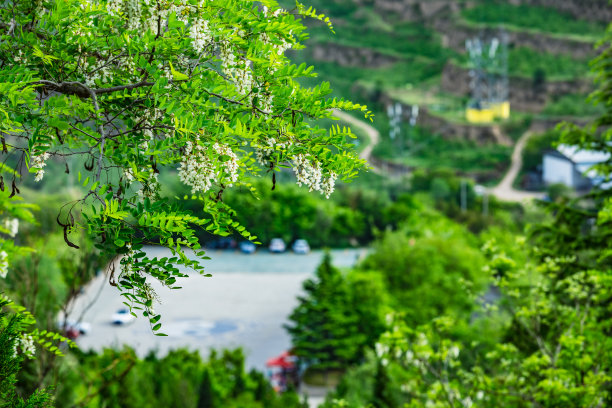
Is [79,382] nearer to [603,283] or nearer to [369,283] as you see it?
[603,283]

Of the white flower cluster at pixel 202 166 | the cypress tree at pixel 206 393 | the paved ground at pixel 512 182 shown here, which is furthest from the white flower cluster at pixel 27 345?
the paved ground at pixel 512 182

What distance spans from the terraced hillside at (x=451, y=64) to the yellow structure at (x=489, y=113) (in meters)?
1.04

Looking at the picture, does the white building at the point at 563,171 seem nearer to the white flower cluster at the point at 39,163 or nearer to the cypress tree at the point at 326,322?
the cypress tree at the point at 326,322

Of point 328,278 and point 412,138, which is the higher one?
point 412,138

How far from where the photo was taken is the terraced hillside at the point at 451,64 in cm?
7956

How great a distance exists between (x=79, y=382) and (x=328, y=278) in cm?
1527

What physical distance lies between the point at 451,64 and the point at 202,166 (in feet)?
292

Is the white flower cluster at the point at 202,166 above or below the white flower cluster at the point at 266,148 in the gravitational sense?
below

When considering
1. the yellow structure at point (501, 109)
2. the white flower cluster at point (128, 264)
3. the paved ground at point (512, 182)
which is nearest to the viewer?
the white flower cluster at point (128, 264)

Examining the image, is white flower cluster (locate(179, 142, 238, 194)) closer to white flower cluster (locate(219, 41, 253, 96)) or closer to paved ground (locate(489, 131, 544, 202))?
white flower cluster (locate(219, 41, 253, 96))

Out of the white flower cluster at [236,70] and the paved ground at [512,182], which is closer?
the white flower cluster at [236,70]

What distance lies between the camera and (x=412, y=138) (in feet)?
267

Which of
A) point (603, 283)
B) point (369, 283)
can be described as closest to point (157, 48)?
point (603, 283)

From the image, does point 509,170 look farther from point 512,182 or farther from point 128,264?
point 128,264
